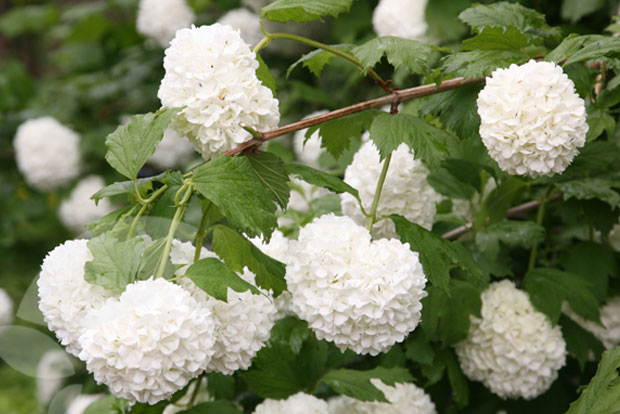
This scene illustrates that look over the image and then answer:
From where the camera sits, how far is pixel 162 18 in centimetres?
329

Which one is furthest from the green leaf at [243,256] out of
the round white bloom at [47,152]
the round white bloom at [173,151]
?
the round white bloom at [47,152]

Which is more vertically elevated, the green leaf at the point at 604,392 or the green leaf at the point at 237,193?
the green leaf at the point at 237,193

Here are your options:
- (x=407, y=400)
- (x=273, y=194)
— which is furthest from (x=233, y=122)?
(x=407, y=400)

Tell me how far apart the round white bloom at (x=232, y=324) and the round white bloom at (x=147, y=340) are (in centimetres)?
10

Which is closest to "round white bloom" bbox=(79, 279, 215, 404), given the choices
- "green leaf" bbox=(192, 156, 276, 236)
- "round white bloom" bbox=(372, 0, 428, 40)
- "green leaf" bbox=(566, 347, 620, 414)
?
"green leaf" bbox=(192, 156, 276, 236)

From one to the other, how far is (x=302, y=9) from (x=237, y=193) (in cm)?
40

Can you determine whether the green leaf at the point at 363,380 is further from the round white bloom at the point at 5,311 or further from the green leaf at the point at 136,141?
the round white bloom at the point at 5,311

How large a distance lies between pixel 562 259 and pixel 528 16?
641 millimetres

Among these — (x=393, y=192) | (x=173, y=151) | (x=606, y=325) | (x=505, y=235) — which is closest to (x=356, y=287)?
(x=393, y=192)

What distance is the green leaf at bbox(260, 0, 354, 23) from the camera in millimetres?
1175

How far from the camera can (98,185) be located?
3562 mm

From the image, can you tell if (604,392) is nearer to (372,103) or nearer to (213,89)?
(372,103)

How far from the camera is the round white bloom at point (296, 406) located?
1.40 meters

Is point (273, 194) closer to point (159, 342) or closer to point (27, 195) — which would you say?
point (159, 342)
